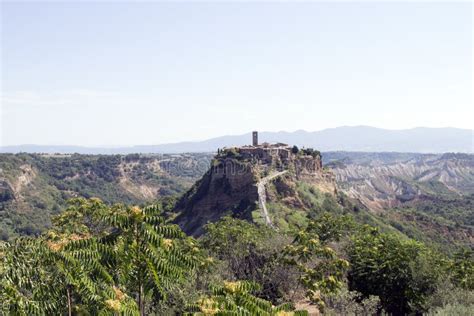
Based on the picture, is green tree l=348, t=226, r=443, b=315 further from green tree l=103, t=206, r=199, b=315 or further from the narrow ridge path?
the narrow ridge path

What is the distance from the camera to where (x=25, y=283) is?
36.2 ft

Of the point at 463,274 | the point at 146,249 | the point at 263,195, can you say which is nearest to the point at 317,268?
the point at 463,274

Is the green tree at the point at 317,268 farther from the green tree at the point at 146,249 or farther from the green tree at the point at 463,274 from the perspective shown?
the green tree at the point at 146,249

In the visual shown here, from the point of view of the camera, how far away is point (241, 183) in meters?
86.5

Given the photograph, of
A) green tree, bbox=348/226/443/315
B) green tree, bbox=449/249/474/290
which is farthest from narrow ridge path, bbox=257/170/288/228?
green tree, bbox=449/249/474/290

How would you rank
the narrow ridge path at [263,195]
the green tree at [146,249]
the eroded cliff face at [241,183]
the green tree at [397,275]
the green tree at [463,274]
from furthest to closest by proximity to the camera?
1. the eroded cliff face at [241,183]
2. the narrow ridge path at [263,195]
3. the green tree at [397,275]
4. the green tree at [463,274]
5. the green tree at [146,249]

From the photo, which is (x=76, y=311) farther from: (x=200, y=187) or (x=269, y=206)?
(x=200, y=187)

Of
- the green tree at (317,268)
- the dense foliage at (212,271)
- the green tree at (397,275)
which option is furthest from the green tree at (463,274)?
the green tree at (317,268)

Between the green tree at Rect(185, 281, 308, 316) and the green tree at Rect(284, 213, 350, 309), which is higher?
the green tree at Rect(185, 281, 308, 316)

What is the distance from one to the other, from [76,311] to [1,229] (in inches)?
4069

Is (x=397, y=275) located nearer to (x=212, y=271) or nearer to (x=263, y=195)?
(x=212, y=271)

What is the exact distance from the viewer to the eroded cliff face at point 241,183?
83.4 m

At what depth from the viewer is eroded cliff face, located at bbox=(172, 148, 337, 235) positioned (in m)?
83.4

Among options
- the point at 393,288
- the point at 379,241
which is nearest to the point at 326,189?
the point at 379,241
